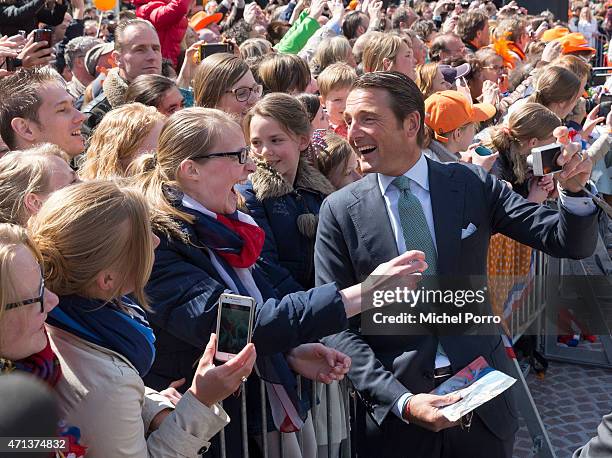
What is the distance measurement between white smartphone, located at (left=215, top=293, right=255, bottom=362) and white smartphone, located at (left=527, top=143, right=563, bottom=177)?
1195mm

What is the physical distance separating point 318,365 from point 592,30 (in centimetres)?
1851

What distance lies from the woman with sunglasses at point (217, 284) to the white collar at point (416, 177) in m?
0.48

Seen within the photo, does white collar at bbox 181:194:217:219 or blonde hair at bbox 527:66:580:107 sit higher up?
white collar at bbox 181:194:217:219

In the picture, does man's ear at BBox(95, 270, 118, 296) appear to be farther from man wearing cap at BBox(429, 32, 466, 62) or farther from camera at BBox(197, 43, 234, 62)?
man wearing cap at BBox(429, 32, 466, 62)

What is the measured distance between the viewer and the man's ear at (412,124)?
320 centimetres

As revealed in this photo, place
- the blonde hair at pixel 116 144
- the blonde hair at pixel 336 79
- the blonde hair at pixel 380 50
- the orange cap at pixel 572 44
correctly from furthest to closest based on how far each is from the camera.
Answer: the orange cap at pixel 572 44 < the blonde hair at pixel 380 50 < the blonde hair at pixel 336 79 < the blonde hair at pixel 116 144

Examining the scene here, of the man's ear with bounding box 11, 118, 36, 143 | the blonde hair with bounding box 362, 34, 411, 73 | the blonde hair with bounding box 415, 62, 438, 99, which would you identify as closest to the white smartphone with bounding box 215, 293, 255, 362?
the man's ear with bounding box 11, 118, 36, 143

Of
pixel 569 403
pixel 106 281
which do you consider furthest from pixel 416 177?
pixel 569 403

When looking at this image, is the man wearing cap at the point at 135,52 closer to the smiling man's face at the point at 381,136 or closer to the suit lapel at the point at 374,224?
the smiling man's face at the point at 381,136

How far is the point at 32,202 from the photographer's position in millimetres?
2850

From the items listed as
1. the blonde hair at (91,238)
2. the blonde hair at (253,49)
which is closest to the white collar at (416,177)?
the blonde hair at (91,238)

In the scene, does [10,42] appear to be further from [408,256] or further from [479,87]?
[479,87]

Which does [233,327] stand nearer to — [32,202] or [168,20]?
[32,202]

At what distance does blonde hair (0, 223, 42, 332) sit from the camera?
1956 mm
